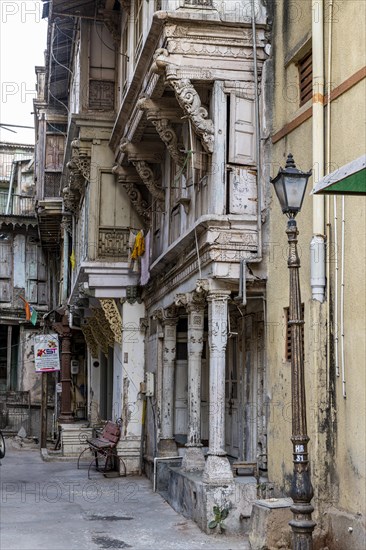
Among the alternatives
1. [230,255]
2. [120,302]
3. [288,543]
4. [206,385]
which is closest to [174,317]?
[206,385]

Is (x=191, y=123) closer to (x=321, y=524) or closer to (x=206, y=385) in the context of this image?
(x=321, y=524)

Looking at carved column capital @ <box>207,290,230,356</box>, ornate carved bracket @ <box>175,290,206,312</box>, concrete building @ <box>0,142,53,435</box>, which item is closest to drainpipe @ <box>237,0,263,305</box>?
carved column capital @ <box>207,290,230,356</box>

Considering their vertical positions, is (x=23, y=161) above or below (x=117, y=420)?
above

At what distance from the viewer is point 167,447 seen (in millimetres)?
14852

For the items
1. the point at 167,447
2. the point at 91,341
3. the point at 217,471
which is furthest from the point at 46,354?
the point at 217,471

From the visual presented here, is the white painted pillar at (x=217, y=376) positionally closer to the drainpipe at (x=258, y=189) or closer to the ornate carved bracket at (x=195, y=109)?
the drainpipe at (x=258, y=189)

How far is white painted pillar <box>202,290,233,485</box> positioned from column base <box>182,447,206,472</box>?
64.2 inches

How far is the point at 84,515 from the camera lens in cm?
1220

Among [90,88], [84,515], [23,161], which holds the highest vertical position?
[23,161]

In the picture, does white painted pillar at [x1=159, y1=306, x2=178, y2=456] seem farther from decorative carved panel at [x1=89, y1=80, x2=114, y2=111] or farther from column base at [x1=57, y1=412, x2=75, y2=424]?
column base at [x1=57, y1=412, x2=75, y2=424]

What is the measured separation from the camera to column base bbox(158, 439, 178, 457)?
14758mm

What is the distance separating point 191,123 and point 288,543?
17.5 ft

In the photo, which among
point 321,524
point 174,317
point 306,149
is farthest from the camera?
point 174,317

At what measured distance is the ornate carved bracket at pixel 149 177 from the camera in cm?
1481
